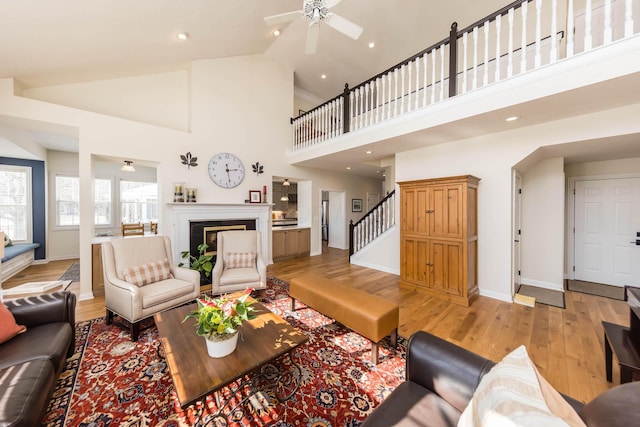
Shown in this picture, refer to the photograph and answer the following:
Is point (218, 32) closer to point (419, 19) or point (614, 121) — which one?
point (419, 19)

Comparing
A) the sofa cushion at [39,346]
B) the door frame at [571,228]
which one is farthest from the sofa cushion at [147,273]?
the door frame at [571,228]

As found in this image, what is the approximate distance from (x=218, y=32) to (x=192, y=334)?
4497 mm

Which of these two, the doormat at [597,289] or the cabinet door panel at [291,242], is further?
the cabinet door panel at [291,242]

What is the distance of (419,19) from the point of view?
4.46 meters

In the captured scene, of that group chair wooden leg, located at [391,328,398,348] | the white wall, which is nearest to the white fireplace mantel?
chair wooden leg, located at [391,328,398,348]

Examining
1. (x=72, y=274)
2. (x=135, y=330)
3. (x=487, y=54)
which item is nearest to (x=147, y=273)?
(x=135, y=330)

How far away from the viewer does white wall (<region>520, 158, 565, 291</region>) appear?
3.86 metres

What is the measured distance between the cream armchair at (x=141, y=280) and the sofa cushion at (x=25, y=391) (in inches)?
39.6

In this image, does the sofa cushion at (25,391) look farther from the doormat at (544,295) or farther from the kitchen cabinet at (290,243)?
the doormat at (544,295)

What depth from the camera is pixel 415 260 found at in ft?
13.0

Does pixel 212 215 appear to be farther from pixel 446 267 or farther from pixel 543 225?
pixel 543 225

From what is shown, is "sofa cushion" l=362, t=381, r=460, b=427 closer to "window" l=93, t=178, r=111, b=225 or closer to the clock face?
the clock face

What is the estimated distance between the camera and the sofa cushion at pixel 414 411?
107 cm

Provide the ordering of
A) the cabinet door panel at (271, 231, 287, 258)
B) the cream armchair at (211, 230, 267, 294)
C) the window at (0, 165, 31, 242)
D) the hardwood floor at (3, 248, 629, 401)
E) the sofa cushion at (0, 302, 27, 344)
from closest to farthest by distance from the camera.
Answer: the sofa cushion at (0, 302, 27, 344) < the hardwood floor at (3, 248, 629, 401) < the cream armchair at (211, 230, 267, 294) < the window at (0, 165, 31, 242) < the cabinet door panel at (271, 231, 287, 258)
